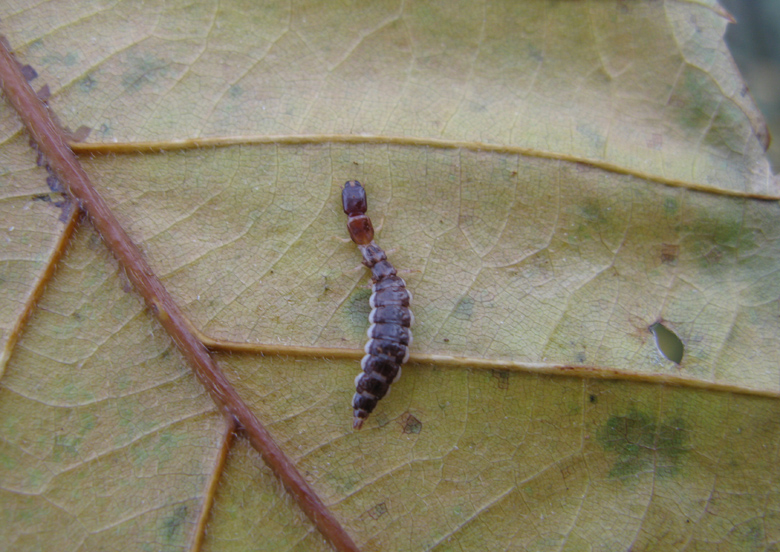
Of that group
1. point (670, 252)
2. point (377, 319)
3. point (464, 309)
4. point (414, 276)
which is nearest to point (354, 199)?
point (414, 276)

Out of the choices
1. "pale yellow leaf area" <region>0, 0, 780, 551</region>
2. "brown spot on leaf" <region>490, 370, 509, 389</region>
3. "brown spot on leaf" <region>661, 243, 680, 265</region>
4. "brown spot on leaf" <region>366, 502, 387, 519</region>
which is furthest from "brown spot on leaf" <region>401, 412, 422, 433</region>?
"brown spot on leaf" <region>661, 243, 680, 265</region>

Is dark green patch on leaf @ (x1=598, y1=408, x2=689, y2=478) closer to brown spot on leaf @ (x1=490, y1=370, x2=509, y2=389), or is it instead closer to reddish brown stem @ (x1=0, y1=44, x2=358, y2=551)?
brown spot on leaf @ (x1=490, y1=370, x2=509, y2=389)

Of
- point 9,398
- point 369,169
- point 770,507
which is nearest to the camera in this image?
point 9,398

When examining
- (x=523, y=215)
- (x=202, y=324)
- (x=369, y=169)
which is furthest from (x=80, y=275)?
(x=523, y=215)

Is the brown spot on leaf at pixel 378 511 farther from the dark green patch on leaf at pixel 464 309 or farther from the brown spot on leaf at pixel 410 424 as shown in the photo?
the dark green patch on leaf at pixel 464 309

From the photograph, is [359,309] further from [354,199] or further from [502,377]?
[502,377]

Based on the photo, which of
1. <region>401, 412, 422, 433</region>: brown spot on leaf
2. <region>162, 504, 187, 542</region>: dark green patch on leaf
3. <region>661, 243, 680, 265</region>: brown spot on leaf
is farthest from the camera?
<region>661, 243, 680, 265</region>: brown spot on leaf

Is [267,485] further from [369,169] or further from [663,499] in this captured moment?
[663,499]
